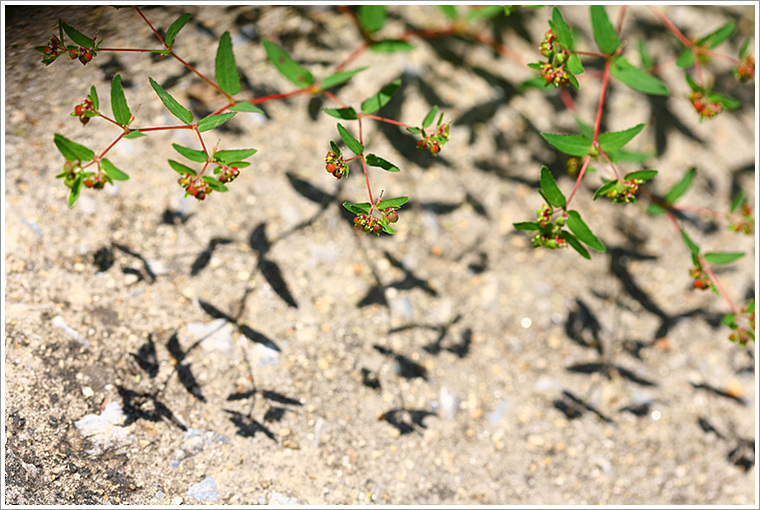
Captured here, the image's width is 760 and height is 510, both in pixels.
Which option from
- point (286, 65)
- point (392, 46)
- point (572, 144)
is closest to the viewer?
point (572, 144)

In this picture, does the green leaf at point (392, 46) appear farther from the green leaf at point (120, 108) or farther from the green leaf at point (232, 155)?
the green leaf at point (120, 108)

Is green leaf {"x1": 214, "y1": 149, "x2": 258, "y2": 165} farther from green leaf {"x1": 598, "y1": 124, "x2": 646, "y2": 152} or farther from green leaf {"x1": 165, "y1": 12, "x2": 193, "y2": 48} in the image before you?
green leaf {"x1": 598, "y1": 124, "x2": 646, "y2": 152}

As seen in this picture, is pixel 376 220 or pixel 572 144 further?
pixel 572 144

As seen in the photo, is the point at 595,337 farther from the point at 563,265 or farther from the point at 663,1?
the point at 663,1

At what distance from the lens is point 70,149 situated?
98 cm

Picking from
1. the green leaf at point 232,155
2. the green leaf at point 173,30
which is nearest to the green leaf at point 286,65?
the green leaf at point 173,30

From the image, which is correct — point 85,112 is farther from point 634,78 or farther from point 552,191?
point 634,78

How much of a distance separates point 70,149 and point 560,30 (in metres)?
1.14

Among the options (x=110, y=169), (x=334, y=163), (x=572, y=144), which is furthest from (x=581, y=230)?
(x=110, y=169)

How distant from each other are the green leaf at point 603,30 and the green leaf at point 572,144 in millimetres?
277

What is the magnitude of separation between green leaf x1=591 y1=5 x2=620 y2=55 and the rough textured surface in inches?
19.1

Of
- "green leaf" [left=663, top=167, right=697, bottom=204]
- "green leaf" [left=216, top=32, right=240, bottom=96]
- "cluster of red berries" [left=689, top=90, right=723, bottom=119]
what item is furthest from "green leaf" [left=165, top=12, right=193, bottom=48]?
"green leaf" [left=663, top=167, right=697, bottom=204]

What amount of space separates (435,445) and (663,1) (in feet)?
6.23

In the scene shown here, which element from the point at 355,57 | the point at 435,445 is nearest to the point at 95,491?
the point at 435,445
